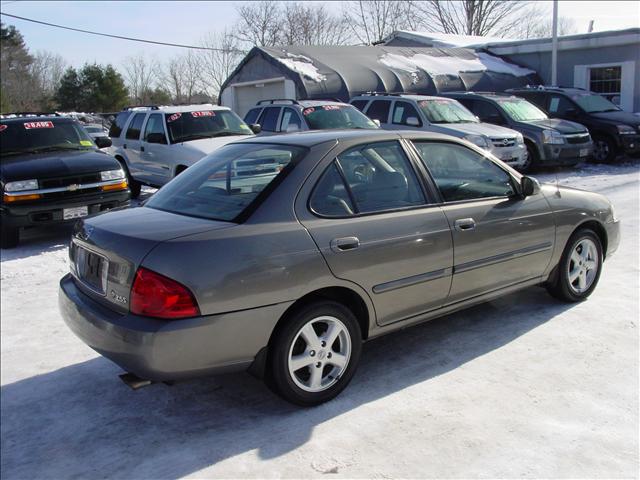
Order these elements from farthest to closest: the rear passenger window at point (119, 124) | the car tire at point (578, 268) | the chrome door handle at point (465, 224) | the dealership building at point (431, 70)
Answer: the dealership building at point (431, 70)
the rear passenger window at point (119, 124)
the car tire at point (578, 268)
the chrome door handle at point (465, 224)

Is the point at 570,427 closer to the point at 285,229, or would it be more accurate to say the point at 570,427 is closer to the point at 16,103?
the point at 285,229

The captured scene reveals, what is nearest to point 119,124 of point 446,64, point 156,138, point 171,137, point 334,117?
point 156,138

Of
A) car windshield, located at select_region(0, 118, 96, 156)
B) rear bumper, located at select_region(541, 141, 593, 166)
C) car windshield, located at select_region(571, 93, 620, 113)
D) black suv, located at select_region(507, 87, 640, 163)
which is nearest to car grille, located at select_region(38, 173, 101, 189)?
car windshield, located at select_region(0, 118, 96, 156)

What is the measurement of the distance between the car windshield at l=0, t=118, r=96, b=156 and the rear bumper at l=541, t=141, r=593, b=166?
9.46 metres

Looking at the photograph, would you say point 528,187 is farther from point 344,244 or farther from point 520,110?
point 520,110

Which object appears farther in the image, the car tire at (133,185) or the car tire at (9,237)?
the car tire at (133,185)

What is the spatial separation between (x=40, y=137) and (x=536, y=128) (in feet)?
33.4

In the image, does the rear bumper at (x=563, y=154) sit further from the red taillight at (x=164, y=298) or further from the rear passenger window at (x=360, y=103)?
the red taillight at (x=164, y=298)

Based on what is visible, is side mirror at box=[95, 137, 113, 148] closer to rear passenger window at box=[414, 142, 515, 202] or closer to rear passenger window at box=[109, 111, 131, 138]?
rear passenger window at box=[109, 111, 131, 138]

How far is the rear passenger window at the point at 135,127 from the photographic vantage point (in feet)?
38.0

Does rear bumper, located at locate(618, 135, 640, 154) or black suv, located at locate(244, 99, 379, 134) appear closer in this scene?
black suv, located at locate(244, 99, 379, 134)

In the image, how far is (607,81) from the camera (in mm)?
21109

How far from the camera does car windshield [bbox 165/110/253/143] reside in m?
10.6

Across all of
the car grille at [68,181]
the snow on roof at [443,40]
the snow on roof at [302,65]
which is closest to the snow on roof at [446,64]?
the snow on roof at [443,40]
